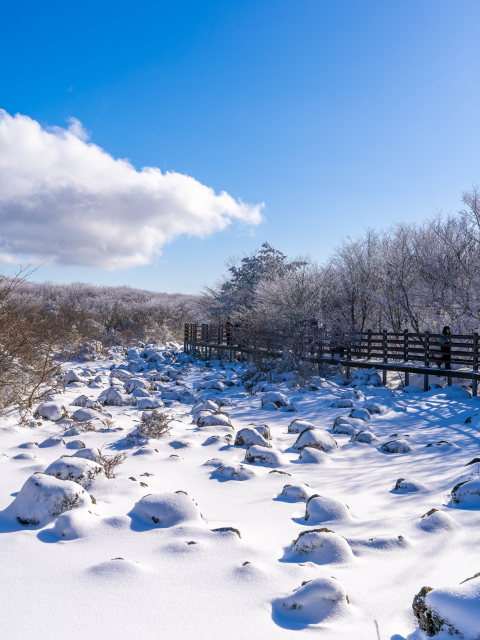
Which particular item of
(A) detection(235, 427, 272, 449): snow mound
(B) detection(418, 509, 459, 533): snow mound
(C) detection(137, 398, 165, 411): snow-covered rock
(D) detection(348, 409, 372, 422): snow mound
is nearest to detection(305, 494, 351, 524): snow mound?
(B) detection(418, 509, 459, 533): snow mound

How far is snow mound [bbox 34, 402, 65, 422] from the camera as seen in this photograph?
7246 millimetres

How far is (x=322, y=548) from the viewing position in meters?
2.86

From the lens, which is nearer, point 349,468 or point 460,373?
point 349,468

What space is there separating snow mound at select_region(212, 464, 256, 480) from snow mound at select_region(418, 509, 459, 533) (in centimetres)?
181

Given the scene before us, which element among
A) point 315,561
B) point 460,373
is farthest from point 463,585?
point 460,373

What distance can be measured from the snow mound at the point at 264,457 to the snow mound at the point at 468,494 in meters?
2.00

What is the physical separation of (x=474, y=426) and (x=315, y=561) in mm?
6365

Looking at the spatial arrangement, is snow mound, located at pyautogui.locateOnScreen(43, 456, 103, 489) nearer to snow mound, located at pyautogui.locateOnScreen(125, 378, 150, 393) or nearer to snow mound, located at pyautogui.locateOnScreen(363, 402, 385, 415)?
snow mound, located at pyautogui.locateOnScreen(363, 402, 385, 415)

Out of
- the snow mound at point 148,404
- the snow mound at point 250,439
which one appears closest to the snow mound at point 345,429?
the snow mound at point 250,439

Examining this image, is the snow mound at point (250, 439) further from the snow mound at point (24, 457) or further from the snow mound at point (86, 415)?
the snow mound at point (24, 457)

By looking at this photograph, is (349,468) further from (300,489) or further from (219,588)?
(219,588)

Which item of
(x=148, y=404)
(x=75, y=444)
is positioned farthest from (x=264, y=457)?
(x=148, y=404)

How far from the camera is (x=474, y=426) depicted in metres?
7.85

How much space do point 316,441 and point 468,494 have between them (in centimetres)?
234
